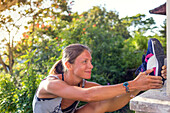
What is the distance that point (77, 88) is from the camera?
1.66 m

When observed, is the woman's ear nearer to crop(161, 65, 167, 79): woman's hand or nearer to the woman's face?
the woman's face

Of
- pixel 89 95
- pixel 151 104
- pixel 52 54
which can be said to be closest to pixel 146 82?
pixel 151 104

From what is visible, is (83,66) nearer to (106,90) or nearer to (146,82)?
(106,90)

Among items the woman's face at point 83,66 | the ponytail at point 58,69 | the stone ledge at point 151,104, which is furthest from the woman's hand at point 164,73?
the ponytail at point 58,69

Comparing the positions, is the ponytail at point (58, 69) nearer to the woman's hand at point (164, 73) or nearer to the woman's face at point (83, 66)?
the woman's face at point (83, 66)

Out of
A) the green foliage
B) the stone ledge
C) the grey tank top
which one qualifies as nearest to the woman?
the grey tank top

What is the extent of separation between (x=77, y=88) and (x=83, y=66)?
27cm

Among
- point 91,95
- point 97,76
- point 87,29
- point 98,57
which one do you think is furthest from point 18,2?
point 91,95

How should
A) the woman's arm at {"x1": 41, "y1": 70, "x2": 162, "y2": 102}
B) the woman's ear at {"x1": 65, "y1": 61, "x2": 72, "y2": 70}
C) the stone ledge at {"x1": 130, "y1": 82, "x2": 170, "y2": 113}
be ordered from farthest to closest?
the woman's ear at {"x1": 65, "y1": 61, "x2": 72, "y2": 70}
the woman's arm at {"x1": 41, "y1": 70, "x2": 162, "y2": 102}
the stone ledge at {"x1": 130, "y1": 82, "x2": 170, "y2": 113}

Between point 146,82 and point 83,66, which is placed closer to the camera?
point 146,82

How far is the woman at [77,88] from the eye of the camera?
5.34 feet

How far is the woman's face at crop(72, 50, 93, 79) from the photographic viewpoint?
1871 mm

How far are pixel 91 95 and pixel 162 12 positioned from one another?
3076 millimetres

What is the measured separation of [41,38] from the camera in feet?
18.5
